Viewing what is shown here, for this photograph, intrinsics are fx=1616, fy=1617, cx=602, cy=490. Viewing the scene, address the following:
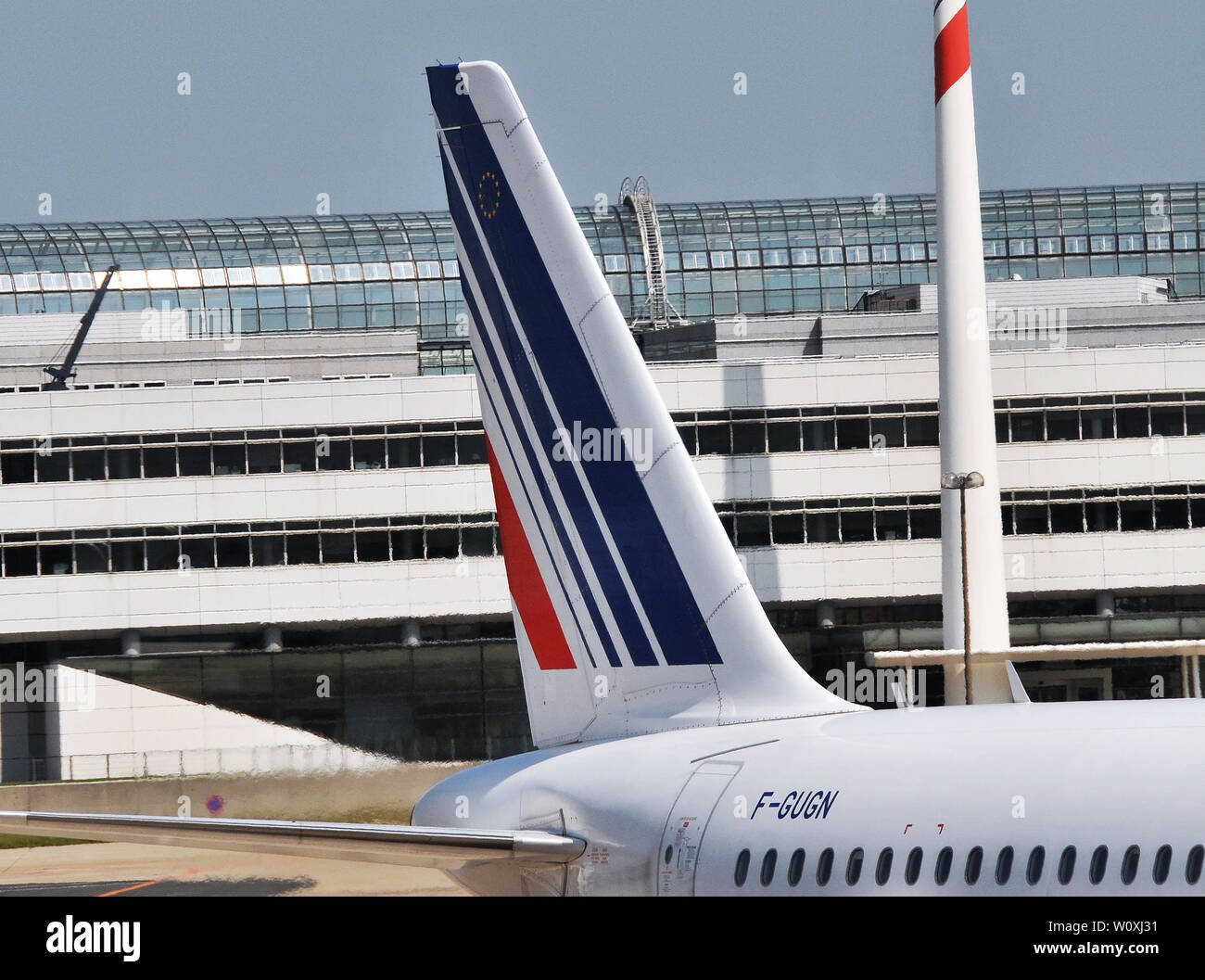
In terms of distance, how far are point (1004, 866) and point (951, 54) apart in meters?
48.6

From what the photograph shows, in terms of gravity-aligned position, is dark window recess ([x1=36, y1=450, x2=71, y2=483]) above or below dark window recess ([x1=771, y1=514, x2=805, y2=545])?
above

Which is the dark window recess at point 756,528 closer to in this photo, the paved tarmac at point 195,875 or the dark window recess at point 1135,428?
the dark window recess at point 1135,428

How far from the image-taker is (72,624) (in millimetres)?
69250

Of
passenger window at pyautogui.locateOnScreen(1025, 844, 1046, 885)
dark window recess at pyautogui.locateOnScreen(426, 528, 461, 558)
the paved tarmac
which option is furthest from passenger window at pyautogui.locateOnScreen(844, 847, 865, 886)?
dark window recess at pyautogui.locateOnScreen(426, 528, 461, 558)

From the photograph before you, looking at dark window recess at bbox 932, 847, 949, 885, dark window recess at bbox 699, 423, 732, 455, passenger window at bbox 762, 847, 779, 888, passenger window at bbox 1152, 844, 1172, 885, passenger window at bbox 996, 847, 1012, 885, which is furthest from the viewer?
dark window recess at bbox 699, 423, 732, 455

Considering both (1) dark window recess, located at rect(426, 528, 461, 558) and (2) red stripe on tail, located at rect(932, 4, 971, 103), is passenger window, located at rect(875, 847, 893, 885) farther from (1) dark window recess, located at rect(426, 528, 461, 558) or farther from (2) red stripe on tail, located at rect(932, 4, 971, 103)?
(1) dark window recess, located at rect(426, 528, 461, 558)

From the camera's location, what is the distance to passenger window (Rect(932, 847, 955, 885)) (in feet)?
38.4

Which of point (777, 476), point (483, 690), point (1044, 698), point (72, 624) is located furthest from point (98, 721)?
point (1044, 698)

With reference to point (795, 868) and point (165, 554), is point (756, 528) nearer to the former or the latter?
point (165, 554)

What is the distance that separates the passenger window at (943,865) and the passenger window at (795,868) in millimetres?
1370

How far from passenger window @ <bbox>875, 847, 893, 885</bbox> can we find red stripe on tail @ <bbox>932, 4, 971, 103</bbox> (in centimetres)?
4720

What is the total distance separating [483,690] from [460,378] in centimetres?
1359

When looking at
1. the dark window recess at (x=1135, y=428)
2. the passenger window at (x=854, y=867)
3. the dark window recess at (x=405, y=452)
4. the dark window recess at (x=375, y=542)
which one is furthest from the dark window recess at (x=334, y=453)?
the passenger window at (x=854, y=867)

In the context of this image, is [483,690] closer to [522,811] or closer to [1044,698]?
[1044,698]
